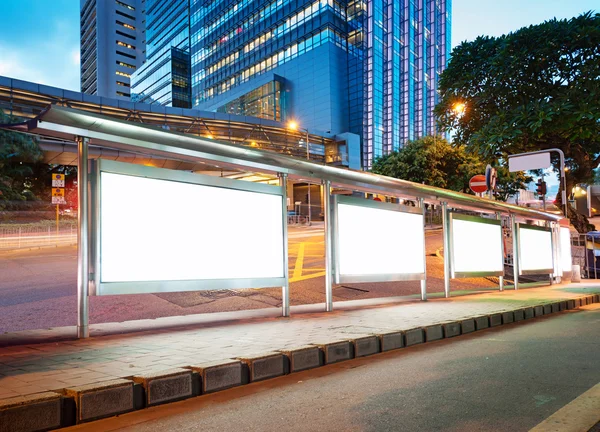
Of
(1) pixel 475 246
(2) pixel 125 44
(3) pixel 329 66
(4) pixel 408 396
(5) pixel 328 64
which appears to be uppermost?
(2) pixel 125 44

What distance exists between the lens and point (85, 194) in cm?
520

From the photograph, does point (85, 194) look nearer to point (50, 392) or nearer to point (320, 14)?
point (50, 392)

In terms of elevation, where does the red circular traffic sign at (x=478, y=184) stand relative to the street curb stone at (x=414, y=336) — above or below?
above

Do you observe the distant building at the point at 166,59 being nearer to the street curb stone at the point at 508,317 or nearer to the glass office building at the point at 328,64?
the glass office building at the point at 328,64

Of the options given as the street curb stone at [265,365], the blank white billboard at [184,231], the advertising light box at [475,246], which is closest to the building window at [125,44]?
the advertising light box at [475,246]

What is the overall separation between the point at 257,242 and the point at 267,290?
3748 millimetres

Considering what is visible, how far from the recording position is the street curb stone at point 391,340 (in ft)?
19.6

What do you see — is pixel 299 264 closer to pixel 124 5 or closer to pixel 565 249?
pixel 565 249

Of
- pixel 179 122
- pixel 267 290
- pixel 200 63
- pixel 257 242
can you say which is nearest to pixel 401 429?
pixel 257 242

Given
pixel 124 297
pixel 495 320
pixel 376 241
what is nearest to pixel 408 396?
pixel 495 320

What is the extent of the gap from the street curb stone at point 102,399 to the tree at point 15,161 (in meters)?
36.4

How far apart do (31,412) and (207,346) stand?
7.06 ft

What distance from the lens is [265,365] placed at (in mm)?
4605

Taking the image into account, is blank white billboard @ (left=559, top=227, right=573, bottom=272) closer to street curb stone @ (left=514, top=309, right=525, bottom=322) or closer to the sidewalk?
street curb stone @ (left=514, top=309, right=525, bottom=322)
